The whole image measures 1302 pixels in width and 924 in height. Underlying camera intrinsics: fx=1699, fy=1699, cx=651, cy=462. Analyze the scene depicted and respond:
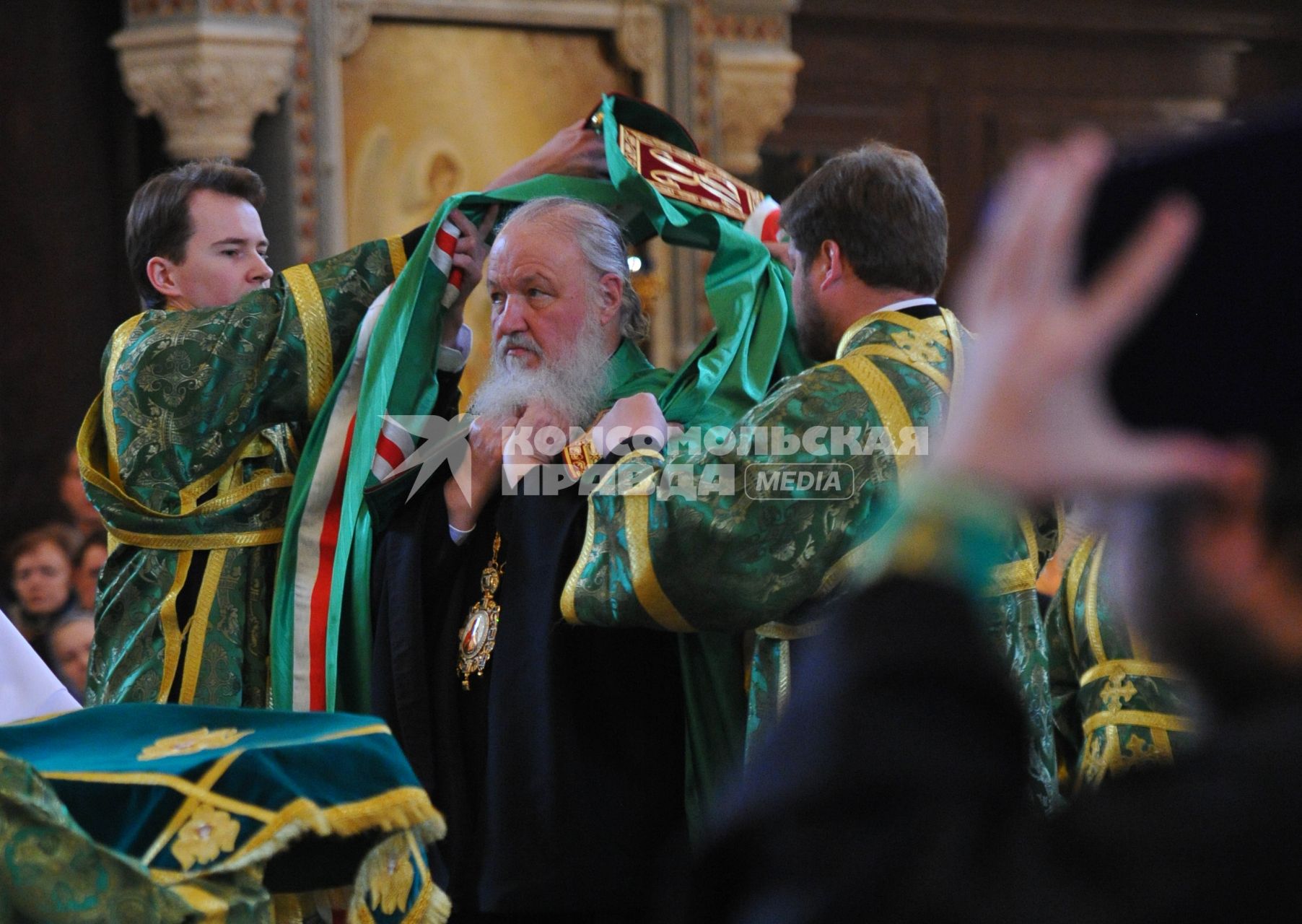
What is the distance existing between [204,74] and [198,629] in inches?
123

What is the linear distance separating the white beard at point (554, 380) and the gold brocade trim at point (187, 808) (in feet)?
4.37

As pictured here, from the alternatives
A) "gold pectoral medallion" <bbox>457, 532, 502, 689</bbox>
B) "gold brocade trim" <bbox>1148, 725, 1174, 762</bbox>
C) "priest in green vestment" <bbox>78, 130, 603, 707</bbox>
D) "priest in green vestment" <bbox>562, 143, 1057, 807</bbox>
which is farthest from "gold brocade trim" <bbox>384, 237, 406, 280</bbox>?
"gold brocade trim" <bbox>1148, 725, 1174, 762</bbox>

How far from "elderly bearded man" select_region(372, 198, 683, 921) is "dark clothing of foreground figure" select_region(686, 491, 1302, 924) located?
1907mm

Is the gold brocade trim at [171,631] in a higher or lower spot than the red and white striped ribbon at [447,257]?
lower

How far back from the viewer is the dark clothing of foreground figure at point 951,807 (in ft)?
3.14

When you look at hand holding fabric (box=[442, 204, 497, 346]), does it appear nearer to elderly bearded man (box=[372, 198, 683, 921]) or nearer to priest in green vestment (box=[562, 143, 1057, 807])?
elderly bearded man (box=[372, 198, 683, 921])

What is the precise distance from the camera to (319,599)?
11.3ft

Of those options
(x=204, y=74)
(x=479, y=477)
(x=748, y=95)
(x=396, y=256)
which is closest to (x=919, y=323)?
(x=479, y=477)

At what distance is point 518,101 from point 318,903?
15.6 ft

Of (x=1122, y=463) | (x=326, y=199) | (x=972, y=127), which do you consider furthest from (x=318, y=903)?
(x=972, y=127)

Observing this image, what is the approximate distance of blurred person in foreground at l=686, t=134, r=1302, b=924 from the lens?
3.19 feet

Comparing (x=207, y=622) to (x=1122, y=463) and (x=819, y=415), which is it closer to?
(x=819, y=415)

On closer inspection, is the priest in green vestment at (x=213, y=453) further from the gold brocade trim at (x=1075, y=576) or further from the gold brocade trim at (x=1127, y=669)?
the gold brocade trim at (x=1127, y=669)

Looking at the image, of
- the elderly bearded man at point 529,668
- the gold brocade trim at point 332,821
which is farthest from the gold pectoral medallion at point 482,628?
the gold brocade trim at point 332,821
